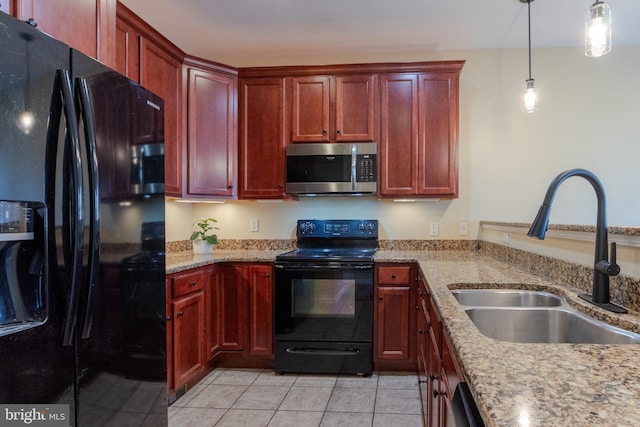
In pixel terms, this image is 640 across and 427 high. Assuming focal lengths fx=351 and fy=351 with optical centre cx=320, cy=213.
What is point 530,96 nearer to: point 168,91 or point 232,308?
point 168,91

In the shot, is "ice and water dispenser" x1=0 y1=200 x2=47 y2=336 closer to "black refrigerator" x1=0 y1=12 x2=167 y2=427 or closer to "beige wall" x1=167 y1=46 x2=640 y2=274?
"black refrigerator" x1=0 y1=12 x2=167 y2=427

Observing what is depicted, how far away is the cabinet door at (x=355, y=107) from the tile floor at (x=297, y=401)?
6.08ft

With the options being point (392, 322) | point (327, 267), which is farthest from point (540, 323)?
point (327, 267)

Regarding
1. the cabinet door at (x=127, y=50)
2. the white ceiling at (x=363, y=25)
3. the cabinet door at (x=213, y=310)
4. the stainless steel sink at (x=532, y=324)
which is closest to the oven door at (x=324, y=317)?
the cabinet door at (x=213, y=310)

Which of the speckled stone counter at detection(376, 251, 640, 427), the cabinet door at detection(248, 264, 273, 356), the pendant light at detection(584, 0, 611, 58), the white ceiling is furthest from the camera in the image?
the cabinet door at detection(248, 264, 273, 356)

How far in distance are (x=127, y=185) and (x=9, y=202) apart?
0.41 metres

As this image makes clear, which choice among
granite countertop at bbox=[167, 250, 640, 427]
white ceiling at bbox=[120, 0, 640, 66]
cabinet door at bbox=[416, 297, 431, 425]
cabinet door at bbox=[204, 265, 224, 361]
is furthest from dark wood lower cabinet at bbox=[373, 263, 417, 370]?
white ceiling at bbox=[120, 0, 640, 66]

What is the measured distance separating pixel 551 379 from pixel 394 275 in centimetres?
194

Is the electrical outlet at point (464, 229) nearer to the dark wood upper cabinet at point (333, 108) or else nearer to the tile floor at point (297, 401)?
the dark wood upper cabinet at point (333, 108)

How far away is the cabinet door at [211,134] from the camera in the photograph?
2.68m

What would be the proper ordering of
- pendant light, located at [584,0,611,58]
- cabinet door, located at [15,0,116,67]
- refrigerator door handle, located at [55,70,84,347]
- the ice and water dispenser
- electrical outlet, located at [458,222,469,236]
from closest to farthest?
the ice and water dispenser
refrigerator door handle, located at [55,70,84,347]
cabinet door, located at [15,0,116,67]
pendant light, located at [584,0,611,58]
electrical outlet, located at [458,222,469,236]

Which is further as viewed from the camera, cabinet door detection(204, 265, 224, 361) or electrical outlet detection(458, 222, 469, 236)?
electrical outlet detection(458, 222, 469, 236)

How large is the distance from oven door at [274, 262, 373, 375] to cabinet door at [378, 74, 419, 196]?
0.74m

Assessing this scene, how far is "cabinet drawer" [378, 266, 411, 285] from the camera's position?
8.47 ft
